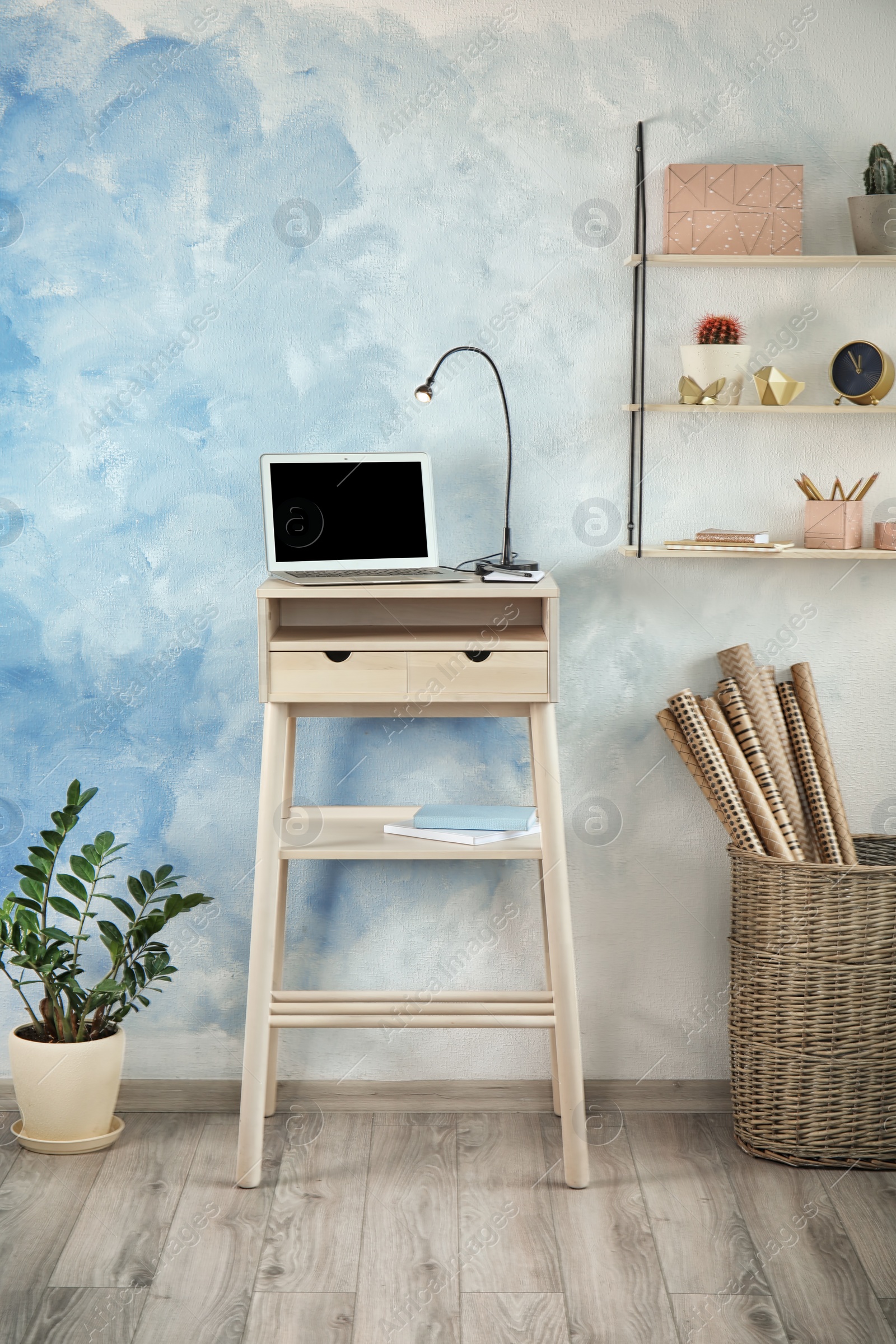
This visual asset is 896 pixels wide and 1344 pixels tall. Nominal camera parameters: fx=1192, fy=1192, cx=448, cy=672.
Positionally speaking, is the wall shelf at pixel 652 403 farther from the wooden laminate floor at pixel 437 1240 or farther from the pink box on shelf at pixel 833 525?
the wooden laminate floor at pixel 437 1240

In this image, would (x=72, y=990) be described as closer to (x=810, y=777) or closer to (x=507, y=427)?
(x=507, y=427)

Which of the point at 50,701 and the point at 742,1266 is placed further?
the point at 50,701

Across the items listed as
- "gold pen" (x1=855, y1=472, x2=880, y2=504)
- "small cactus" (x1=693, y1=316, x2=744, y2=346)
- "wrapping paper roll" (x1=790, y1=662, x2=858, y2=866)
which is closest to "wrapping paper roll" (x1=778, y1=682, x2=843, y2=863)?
"wrapping paper roll" (x1=790, y1=662, x2=858, y2=866)

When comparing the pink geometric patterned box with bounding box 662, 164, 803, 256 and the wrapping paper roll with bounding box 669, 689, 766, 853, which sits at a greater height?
the pink geometric patterned box with bounding box 662, 164, 803, 256

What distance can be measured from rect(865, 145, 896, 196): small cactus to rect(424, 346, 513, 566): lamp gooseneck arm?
0.85 metres

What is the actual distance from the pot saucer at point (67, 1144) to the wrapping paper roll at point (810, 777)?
163 centimetres

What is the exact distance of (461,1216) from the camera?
2252mm

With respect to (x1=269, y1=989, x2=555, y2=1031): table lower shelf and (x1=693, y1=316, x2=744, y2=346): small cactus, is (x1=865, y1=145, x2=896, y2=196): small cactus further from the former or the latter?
(x1=269, y1=989, x2=555, y2=1031): table lower shelf

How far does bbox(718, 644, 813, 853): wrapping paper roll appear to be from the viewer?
2.54 metres

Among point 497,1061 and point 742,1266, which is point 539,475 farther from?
point 742,1266

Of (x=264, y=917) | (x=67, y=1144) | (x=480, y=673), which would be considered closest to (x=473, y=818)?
(x=480, y=673)

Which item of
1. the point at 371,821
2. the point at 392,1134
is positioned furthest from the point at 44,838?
the point at 392,1134

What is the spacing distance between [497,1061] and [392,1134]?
0.29 m

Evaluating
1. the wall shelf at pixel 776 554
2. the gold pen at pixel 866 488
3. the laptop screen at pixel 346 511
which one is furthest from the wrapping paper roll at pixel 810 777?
the laptop screen at pixel 346 511
